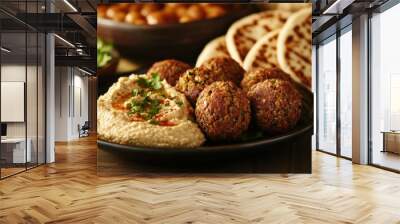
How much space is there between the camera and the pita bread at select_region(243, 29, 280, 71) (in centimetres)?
572

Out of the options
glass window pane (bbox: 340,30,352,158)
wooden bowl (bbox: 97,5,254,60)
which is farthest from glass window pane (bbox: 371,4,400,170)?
wooden bowl (bbox: 97,5,254,60)

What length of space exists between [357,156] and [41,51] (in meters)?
6.25

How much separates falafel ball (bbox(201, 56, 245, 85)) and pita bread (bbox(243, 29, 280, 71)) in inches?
5.3

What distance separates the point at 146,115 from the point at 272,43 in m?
2.12

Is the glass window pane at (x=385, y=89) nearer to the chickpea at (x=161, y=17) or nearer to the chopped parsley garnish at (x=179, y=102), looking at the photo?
the chopped parsley garnish at (x=179, y=102)

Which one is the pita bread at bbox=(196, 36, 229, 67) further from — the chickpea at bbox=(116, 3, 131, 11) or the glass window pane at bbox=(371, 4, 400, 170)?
the glass window pane at bbox=(371, 4, 400, 170)

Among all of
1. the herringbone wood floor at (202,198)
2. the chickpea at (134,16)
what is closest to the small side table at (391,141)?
the herringbone wood floor at (202,198)

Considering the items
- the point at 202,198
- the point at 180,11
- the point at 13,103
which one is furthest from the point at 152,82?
the point at 13,103

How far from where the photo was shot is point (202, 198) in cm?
448

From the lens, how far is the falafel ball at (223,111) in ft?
17.1

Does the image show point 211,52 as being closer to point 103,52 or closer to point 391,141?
point 103,52

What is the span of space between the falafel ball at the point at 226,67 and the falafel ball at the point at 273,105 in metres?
0.33

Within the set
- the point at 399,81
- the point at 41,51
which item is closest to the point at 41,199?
the point at 41,51

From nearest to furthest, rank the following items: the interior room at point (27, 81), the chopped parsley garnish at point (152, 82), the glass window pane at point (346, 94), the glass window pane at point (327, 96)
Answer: the chopped parsley garnish at point (152, 82)
the interior room at point (27, 81)
the glass window pane at point (346, 94)
the glass window pane at point (327, 96)
